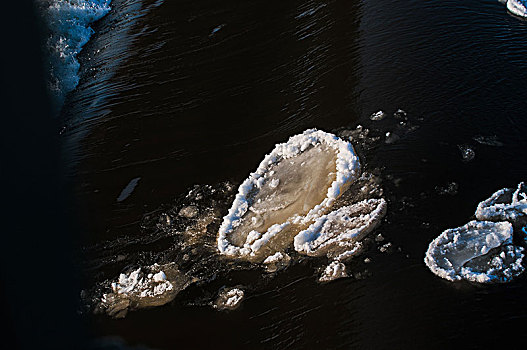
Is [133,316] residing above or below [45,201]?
below

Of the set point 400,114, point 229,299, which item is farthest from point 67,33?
point 229,299

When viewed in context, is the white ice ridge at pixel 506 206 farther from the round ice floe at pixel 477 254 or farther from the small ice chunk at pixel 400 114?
the small ice chunk at pixel 400 114

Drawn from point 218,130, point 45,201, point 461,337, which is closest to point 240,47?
point 218,130

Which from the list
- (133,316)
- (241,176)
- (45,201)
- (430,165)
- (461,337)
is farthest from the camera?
(45,201)

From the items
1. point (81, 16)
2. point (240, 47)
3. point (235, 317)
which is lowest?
point (235, 317)

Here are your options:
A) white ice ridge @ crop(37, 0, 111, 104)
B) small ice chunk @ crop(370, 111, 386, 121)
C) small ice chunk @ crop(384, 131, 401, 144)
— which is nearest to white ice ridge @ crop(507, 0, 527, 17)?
small ice chunk @ crop(370, 111, 386, 121)

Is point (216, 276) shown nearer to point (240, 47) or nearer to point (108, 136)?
point (108, 136)

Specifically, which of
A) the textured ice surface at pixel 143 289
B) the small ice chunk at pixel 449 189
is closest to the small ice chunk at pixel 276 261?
the textured ice surface at pixel 143 289
